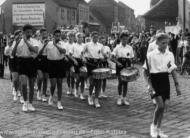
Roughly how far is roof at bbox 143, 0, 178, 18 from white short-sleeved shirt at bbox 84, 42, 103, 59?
3829 centimetres

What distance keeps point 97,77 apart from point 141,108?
4.01 feet

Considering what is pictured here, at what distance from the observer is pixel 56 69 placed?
975cm

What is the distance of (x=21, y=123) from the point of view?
8.04m

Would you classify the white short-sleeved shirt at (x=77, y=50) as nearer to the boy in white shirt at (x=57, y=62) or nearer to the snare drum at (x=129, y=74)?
the boy in white shirt at (x=57, y=62)

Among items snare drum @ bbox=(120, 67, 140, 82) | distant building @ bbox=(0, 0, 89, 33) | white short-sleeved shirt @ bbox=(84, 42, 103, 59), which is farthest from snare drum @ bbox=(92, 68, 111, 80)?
distant building @ bbox=(0, 0, 89, 33)

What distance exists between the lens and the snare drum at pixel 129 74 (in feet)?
30.8

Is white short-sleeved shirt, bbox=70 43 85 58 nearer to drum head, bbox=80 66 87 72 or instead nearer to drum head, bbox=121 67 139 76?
drum head, bbox=80 66 87 72

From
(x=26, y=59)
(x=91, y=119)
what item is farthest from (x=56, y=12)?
(x=91, y=119)

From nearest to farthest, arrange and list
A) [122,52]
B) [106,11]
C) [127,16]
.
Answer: [122,52]
[106,11]
[127,16]

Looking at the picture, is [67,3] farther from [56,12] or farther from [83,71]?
[83,71]

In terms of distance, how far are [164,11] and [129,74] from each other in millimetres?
39636

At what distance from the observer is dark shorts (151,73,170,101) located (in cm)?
670

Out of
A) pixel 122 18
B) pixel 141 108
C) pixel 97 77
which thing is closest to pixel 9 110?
pixel 97 77

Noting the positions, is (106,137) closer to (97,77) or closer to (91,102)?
(97,77)
